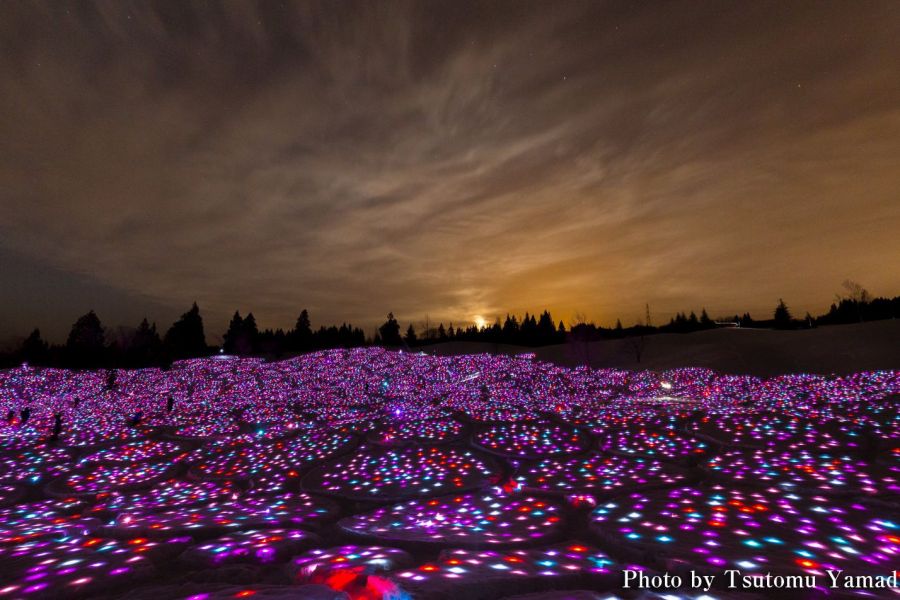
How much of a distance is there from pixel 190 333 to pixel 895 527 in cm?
9701

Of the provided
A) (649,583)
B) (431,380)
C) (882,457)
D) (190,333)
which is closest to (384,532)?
(649,583)

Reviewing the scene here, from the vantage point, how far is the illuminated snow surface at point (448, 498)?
479 cm

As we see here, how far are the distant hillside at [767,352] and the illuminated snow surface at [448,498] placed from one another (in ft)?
38.6

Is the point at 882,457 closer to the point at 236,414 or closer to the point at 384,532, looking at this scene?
the point at 384,532

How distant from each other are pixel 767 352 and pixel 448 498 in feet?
134

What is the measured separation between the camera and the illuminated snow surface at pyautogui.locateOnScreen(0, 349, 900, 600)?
4.79 metres

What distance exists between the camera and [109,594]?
14.4ft

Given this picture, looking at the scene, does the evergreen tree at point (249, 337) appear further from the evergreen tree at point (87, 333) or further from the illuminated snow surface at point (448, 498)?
the illuminated snow surface at point (448, 498)

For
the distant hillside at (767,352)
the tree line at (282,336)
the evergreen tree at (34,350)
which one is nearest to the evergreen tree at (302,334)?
the tree line at (282,336)

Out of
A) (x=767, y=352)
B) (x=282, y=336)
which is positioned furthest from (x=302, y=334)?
(x=767, y=352)

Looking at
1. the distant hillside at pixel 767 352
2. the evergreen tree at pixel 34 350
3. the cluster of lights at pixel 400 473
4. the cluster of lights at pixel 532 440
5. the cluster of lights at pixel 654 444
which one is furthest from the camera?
the evergreen tree at pixel 34 350

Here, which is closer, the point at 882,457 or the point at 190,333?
the point at 882,457

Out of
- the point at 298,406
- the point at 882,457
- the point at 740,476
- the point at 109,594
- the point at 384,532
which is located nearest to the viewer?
the point at 109,594

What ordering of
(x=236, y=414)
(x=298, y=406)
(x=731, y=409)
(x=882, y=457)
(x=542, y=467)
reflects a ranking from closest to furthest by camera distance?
(x=882, y=457) → (x=542, y=467) → (x=731, y=409) → (x=236, y=414) → (x=298, y=406)
